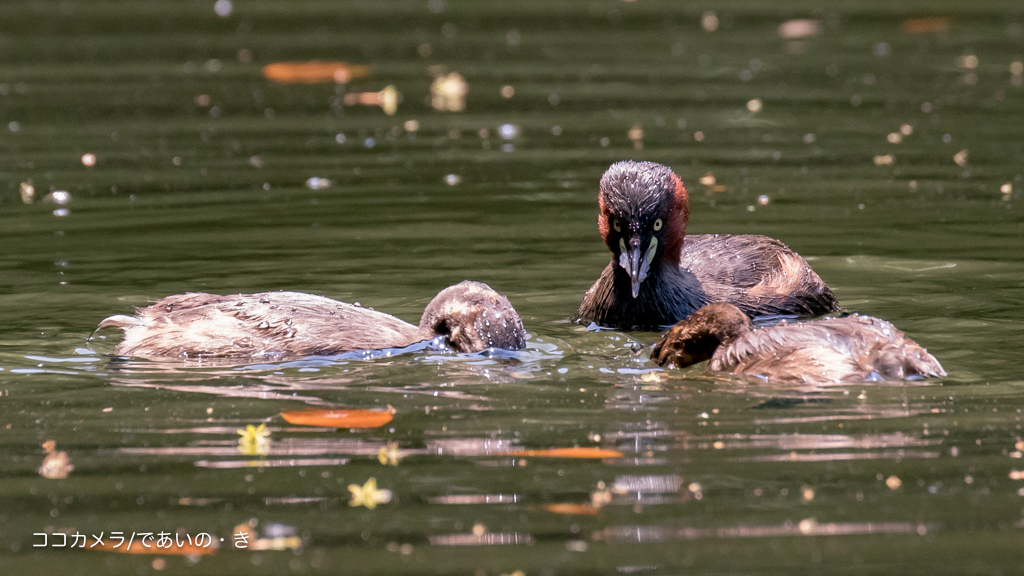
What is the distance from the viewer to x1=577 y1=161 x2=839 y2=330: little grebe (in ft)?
29.2

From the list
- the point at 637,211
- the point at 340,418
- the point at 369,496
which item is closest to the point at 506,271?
the point at 637,211

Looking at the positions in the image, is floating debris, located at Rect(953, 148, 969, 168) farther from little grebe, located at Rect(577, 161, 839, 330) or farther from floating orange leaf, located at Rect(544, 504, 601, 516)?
floating orange leaf, located at Rect(544, 504, 601, 516)

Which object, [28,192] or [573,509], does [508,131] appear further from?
[573,509]

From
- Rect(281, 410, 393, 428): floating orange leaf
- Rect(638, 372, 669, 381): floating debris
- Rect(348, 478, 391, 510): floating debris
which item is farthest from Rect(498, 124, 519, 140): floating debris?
Rect(348, 478, 391, 510): floating debris

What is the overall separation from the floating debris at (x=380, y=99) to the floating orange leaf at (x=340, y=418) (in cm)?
1077

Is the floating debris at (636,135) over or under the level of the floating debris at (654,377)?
over

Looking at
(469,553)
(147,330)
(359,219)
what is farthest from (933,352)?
(359,219)

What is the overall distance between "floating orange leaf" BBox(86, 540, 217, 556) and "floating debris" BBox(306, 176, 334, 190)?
8.27 m

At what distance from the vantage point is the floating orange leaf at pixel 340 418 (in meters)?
6.66

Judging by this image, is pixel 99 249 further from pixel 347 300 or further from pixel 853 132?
pixel 853 132

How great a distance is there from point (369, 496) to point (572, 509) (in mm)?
811

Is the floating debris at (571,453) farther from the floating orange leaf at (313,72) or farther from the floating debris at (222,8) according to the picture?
the floating debris at (222,8)

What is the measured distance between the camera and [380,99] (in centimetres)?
1789

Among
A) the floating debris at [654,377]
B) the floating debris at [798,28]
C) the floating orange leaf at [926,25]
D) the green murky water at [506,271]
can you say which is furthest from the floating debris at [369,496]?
the floating orange leaf at [926,25]
